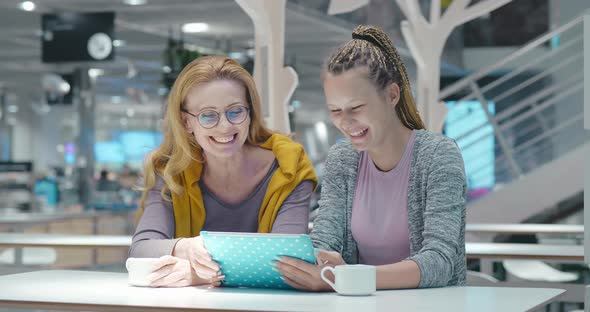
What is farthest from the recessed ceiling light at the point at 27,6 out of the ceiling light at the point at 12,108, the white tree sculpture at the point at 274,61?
the ceiling light at the point at 12,108


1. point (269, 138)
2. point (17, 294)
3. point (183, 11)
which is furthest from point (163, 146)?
point (183, 11)

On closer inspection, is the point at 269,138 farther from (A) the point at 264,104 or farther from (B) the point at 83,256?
(B) the point at 83,256

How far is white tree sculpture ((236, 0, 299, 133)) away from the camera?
4145mm

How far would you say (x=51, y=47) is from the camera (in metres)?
11.4

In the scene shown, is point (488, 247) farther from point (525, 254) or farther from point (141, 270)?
point (141, 270)

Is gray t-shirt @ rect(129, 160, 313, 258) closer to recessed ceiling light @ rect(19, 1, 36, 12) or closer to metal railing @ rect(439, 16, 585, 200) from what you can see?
metal railing @ rect(439, 16, 585, 200)

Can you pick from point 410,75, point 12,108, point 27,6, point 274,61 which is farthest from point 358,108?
point 12,108

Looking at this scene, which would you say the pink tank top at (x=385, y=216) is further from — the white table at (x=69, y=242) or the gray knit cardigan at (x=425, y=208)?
the white table at (x=69, y=242)

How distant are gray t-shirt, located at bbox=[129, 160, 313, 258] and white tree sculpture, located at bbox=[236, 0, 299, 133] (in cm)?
159

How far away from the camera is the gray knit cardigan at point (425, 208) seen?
2084mm

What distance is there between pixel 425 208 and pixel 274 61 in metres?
2.10


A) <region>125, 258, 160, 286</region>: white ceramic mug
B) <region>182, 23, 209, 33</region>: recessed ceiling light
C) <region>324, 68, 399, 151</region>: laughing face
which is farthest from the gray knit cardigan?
<region>182, 23, 209, 33</region>: recessed ceiling light

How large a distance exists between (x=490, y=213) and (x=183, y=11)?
514cm

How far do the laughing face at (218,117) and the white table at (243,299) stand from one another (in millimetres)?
Answer: 479
